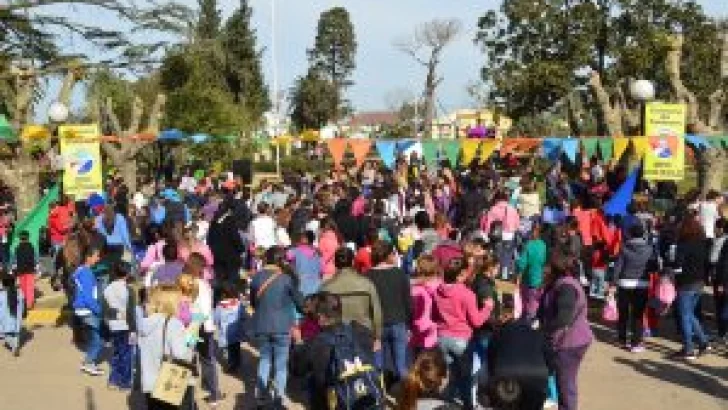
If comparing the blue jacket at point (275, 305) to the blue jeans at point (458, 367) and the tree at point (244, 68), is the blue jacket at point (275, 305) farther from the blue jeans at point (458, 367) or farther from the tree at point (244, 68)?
the tree at point (244, 68)

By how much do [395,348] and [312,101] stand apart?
67.1m

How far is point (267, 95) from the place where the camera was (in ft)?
213

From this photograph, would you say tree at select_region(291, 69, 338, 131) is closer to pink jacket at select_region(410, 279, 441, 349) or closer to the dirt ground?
the dirt ground

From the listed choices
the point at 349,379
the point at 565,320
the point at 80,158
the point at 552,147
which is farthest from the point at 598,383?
the point at 552,147

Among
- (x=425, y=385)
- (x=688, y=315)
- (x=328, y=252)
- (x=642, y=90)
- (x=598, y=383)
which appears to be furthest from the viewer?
(x=642, y=90)

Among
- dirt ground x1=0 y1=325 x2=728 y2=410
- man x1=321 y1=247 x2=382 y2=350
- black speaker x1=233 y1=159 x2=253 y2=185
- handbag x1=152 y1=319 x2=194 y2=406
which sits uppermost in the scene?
black speaker x1=233 y1=159 x2=253 y2=185

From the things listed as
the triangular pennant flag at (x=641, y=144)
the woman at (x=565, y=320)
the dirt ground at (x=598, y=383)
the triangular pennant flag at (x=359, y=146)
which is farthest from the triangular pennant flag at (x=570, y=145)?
the woman at (x=565, y=320)

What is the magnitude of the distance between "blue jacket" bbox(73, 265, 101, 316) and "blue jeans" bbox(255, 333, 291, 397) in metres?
2.77

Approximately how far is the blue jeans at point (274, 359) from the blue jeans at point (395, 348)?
891mm

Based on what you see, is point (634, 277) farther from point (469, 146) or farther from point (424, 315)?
point (469, 146)

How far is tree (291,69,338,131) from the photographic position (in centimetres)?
7506

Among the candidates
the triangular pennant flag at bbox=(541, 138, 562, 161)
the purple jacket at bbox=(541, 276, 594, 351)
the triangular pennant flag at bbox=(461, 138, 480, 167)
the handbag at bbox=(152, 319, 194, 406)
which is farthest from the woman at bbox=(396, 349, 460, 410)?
the triangular pennant flag at bbox=(461, 138, 480, 167)

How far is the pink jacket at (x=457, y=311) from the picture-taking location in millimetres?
8164

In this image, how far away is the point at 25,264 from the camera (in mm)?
12953
